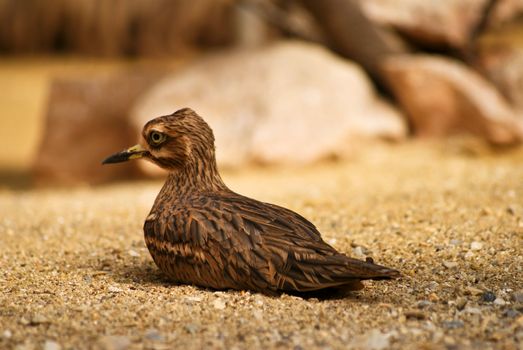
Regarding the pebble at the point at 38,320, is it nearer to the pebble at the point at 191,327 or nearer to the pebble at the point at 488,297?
the pebble at the point at 191,327

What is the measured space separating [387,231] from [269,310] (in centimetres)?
131

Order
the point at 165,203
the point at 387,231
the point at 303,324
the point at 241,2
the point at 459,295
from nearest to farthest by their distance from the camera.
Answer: the point at 303,324 < the point at 459,295 < the point at 165,203 < the point at 387,231 < the point at 241,2

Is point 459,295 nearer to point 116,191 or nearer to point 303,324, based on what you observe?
point 303,324

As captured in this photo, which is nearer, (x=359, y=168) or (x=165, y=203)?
(x=165, y=203)

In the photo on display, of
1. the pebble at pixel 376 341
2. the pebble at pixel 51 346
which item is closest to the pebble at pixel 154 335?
the pebble at pixel 51 346

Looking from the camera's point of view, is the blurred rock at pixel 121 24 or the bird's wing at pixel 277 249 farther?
the blurred rock at pixel 121 24

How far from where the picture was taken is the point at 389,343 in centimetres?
256

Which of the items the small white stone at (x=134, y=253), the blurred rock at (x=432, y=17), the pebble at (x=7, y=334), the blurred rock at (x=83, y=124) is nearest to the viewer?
the pebble at (x=7, y=334)

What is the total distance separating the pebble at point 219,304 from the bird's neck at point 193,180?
2.11ft

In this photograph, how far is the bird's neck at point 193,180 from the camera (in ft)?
11.5

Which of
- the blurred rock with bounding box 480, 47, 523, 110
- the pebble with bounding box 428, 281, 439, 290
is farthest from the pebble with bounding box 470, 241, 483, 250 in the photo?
the blurred rock with bounding box 480, 47, 523, 110

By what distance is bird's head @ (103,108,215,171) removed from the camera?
3533mm

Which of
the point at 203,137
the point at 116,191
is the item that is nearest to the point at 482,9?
the point at 116,191

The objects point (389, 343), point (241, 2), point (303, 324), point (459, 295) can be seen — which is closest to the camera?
point (389, 343)
